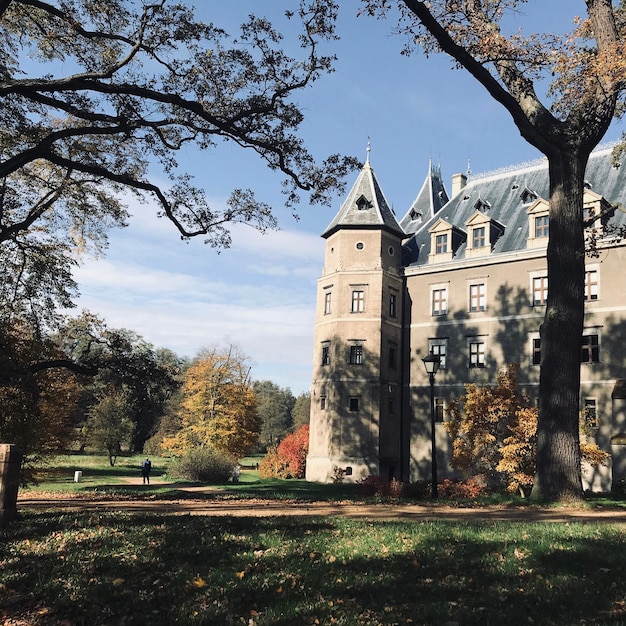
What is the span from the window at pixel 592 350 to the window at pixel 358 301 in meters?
12.9

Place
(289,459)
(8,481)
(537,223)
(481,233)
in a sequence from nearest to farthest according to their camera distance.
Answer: (8,481), (537,223), (481,233), (289,459)

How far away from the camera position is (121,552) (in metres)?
7.76

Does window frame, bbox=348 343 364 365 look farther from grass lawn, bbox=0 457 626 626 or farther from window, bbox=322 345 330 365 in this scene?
grass lawn, bbox=0 457 626 626

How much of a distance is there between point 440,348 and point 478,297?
3910mm

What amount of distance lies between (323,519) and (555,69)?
12660 millimetres

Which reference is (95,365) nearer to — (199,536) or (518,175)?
(199,536)

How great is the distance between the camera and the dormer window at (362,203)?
38.7 metres

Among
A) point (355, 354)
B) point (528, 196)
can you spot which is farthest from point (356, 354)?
point (528, 196)

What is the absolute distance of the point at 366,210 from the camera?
3850 cm

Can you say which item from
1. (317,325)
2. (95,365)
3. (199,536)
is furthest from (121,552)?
(317,325)

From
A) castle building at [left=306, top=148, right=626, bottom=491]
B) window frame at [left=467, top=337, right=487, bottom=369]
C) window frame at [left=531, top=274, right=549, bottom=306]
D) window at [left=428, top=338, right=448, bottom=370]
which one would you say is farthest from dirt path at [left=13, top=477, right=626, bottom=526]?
window at [left=428, top=338, right=448, bottom=370]

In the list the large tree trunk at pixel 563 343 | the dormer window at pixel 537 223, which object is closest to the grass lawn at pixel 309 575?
the large tree trunk at pixel 563 343

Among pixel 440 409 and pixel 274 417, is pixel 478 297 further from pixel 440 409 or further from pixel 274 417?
pixel 274 417

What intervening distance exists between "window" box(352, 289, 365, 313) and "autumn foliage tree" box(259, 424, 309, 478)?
10044 millimetres
